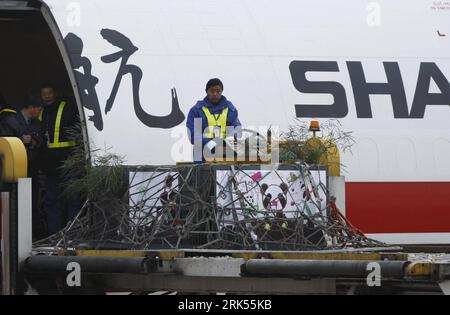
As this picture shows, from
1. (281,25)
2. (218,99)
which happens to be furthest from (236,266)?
(281,25)

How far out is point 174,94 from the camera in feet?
26.4

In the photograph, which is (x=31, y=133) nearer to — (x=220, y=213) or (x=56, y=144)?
(x=56, y=144)

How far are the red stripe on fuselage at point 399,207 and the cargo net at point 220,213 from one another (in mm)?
2755

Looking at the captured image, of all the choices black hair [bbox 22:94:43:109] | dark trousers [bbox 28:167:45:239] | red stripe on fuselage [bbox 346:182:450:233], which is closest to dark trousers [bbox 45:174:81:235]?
dark trousers [bbox 28:167:45:239]

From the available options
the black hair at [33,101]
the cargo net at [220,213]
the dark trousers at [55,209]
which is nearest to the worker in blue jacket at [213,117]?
the dark trousers at [55,209]

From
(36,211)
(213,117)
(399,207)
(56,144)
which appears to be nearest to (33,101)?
(56,144)

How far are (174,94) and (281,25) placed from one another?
3.77 feet

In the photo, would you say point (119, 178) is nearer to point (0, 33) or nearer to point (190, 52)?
point (190, 52)

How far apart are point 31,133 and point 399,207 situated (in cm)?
323

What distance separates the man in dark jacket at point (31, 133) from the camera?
8.12 m

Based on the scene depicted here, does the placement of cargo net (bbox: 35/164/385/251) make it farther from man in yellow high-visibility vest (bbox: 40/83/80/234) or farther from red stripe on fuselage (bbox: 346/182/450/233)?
red stripe on fuselage (bbox: 346/182/450/233)

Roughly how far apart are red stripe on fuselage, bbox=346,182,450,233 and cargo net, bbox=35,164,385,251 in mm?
2755

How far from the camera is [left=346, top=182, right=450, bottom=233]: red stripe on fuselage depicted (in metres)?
8.20

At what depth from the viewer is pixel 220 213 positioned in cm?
518
